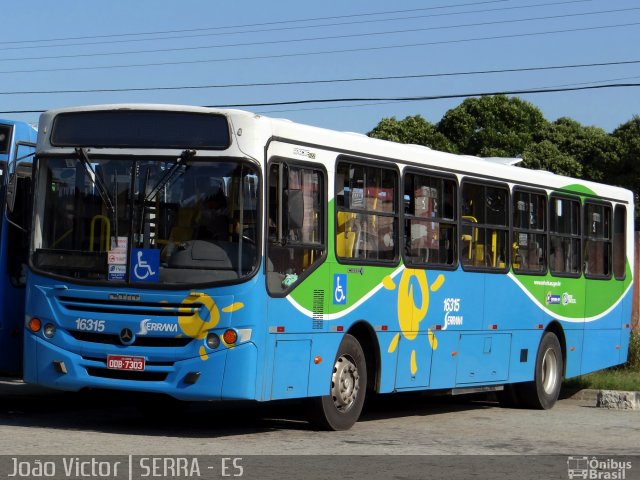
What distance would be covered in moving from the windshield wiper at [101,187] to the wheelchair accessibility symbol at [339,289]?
230cm

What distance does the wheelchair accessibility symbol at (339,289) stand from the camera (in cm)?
1295

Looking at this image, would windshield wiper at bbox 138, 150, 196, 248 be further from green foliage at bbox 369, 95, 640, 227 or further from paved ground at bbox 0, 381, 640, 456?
green foliage at bbox 369, 95, 640, 227

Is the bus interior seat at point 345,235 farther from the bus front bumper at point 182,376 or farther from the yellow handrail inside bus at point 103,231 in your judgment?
the yellow handrail inside bus at point 103,231

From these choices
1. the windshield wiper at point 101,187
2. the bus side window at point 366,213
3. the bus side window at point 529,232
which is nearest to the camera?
the windshield wiper at point 101,187

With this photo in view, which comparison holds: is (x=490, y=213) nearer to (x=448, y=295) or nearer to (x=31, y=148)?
(x=448, y=295)

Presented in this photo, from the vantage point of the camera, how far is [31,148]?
46.0ft

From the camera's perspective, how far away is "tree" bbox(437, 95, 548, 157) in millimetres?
53188

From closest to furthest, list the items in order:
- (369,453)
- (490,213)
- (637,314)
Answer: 1. (369,453)
2. (490,213)
3. (637,314)

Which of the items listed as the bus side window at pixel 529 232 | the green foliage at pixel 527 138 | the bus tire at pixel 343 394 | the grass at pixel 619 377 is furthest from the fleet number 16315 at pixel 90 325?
the green foliage at pixel 527 138

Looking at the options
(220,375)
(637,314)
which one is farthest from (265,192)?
(637,314)

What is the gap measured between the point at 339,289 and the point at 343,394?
1106 millimetres

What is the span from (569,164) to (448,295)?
41.3 meters

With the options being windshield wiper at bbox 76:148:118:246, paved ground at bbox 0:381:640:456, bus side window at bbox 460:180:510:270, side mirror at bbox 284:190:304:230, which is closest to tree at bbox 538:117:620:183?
paved ground at bbox 0:381:640:456

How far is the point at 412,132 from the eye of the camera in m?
54.0
